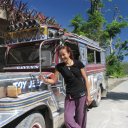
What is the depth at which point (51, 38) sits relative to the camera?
5.98 m

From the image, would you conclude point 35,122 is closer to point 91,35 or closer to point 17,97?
point 17,97

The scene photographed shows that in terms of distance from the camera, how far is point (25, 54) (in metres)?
6.89

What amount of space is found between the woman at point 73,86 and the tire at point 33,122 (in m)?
0.47

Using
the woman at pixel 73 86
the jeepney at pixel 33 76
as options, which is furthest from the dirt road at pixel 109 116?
the woman at pixel 73 86

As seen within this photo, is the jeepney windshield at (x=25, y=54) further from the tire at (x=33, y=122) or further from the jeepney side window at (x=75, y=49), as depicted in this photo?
the tire at (x=33, y=122)

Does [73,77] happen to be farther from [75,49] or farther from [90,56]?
[90,56]

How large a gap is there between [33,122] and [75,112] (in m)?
0.99

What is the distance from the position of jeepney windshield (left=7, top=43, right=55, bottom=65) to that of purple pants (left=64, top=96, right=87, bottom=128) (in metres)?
1.29

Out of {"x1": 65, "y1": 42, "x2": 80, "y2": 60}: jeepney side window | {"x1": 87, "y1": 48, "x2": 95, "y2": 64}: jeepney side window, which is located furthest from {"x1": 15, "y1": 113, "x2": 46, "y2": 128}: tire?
{"x1": 87, "y1": 48, "x2": 95, "y2": 64}: jeepney side window

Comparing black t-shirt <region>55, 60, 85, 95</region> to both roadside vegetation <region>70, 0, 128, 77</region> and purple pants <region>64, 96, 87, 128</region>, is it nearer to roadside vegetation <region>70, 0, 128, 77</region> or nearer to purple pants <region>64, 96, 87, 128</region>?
purple pants <region>64, 96, 87, 128</region>

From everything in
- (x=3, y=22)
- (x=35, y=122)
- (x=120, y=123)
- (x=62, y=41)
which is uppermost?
(x=3, y=22)

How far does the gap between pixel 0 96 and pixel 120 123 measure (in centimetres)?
414

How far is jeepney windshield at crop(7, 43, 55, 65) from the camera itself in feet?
21.8

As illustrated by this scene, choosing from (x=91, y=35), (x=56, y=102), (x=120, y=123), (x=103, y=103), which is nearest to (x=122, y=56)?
(x=91, y=35)
